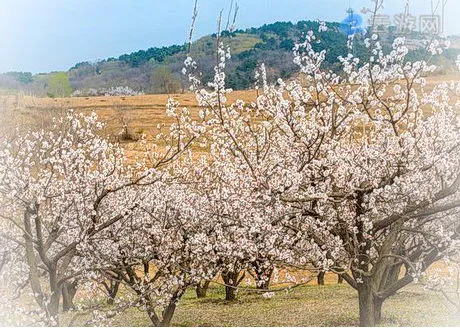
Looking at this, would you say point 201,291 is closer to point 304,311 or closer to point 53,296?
point 304,311

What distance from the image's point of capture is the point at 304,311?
1686cm

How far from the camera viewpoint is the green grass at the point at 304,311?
14.6 m

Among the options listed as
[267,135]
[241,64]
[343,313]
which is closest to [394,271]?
[343,313]

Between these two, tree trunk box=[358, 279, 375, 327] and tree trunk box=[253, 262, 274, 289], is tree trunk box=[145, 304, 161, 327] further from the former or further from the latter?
tree trunk box=[358, 279, 375, 327]

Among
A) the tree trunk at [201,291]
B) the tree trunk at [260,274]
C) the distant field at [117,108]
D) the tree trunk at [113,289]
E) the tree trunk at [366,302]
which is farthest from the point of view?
the distant field at [117,108]

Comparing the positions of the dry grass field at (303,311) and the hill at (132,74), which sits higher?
the hill at (132,74)

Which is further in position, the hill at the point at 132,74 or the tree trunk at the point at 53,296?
the hill at the point at 132,74

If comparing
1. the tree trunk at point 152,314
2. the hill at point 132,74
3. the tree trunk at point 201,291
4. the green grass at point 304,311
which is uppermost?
the hill at point 132,74

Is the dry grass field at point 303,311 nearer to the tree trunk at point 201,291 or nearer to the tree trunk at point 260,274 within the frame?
the tree trunk at point 201,291

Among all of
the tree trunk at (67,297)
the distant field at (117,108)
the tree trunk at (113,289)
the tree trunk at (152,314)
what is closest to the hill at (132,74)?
the distant field at (117,108)

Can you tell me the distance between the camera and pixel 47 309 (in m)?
9.04

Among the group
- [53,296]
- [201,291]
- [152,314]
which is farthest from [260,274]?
[201,291]

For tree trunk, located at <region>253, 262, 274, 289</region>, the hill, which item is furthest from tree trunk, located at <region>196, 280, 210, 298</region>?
the hill

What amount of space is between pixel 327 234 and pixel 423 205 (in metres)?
2.41
